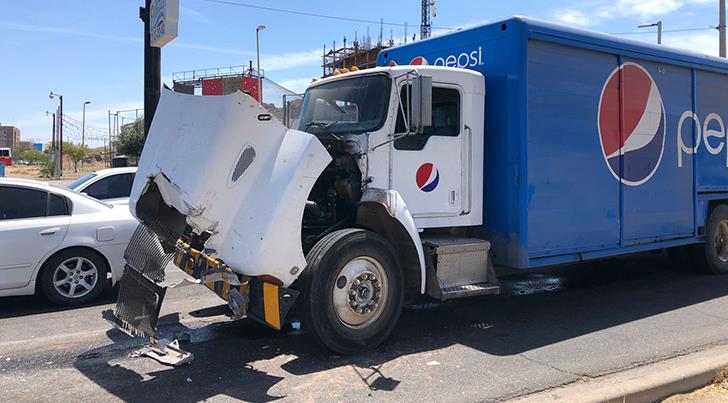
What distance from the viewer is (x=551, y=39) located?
6273 mm

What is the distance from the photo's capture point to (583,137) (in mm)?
6734

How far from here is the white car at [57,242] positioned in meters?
6.57

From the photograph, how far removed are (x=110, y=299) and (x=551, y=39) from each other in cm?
607

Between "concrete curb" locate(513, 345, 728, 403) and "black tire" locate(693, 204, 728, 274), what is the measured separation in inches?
169

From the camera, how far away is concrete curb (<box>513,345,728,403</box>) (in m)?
4.12

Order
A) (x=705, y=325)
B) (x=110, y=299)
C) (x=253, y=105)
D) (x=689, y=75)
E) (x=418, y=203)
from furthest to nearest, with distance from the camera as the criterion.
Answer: (x=689, y=75) → (x=110, y=299) → (x=705, y=325) → (x=418, y=203) → (x=253, y=105)

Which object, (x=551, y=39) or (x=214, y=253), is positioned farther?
(x=551, y=39)

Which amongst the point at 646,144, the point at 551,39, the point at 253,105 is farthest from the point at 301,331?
the point at 646,144

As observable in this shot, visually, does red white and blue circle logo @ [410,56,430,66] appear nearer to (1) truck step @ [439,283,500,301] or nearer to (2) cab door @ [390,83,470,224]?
(2) cab door @ [390,83,470,224]

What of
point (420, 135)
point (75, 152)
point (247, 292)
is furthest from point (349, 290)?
point (75, 152)

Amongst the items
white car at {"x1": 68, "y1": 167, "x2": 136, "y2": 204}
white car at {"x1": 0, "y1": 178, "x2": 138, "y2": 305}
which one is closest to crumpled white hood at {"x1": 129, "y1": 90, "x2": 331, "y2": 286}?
white car at {"x1": 0, "y1": 178, "x2": 138, "y2": 305}

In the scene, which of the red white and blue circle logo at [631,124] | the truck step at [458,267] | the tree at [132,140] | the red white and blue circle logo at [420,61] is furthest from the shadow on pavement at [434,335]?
the tree at [132,140]

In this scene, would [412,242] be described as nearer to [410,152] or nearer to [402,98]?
[410,152]

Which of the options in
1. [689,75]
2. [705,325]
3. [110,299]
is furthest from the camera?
[689,75]
